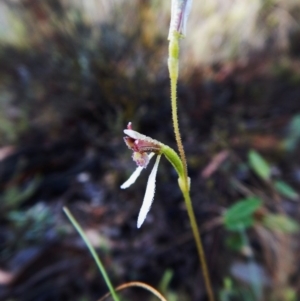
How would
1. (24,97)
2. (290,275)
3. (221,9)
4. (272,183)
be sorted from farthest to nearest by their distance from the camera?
(221,9)
(24,97)
(272,183)
(290,275)

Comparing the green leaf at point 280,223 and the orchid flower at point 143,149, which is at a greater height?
the orchid flower at point 143,149

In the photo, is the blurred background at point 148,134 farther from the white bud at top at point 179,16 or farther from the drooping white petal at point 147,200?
the white bud at top at point 179,16

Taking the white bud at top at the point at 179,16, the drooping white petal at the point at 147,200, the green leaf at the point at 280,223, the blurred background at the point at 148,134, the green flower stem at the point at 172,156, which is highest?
the white bud at top at the point at 179,16

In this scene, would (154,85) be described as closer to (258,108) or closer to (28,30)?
(258,108)

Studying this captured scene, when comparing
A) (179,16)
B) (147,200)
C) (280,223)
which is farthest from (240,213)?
(179,16)

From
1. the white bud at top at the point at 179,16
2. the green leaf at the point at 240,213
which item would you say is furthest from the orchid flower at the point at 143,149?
the green leaf at the point at 240,213

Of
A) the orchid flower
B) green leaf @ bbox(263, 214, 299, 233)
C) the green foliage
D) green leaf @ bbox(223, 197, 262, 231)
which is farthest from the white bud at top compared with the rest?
the green foliage

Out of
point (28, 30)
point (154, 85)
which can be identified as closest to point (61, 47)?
point (28, 30)

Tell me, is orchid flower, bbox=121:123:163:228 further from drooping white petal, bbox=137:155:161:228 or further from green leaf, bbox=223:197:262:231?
green leaf, bbox=223:197:262:231
